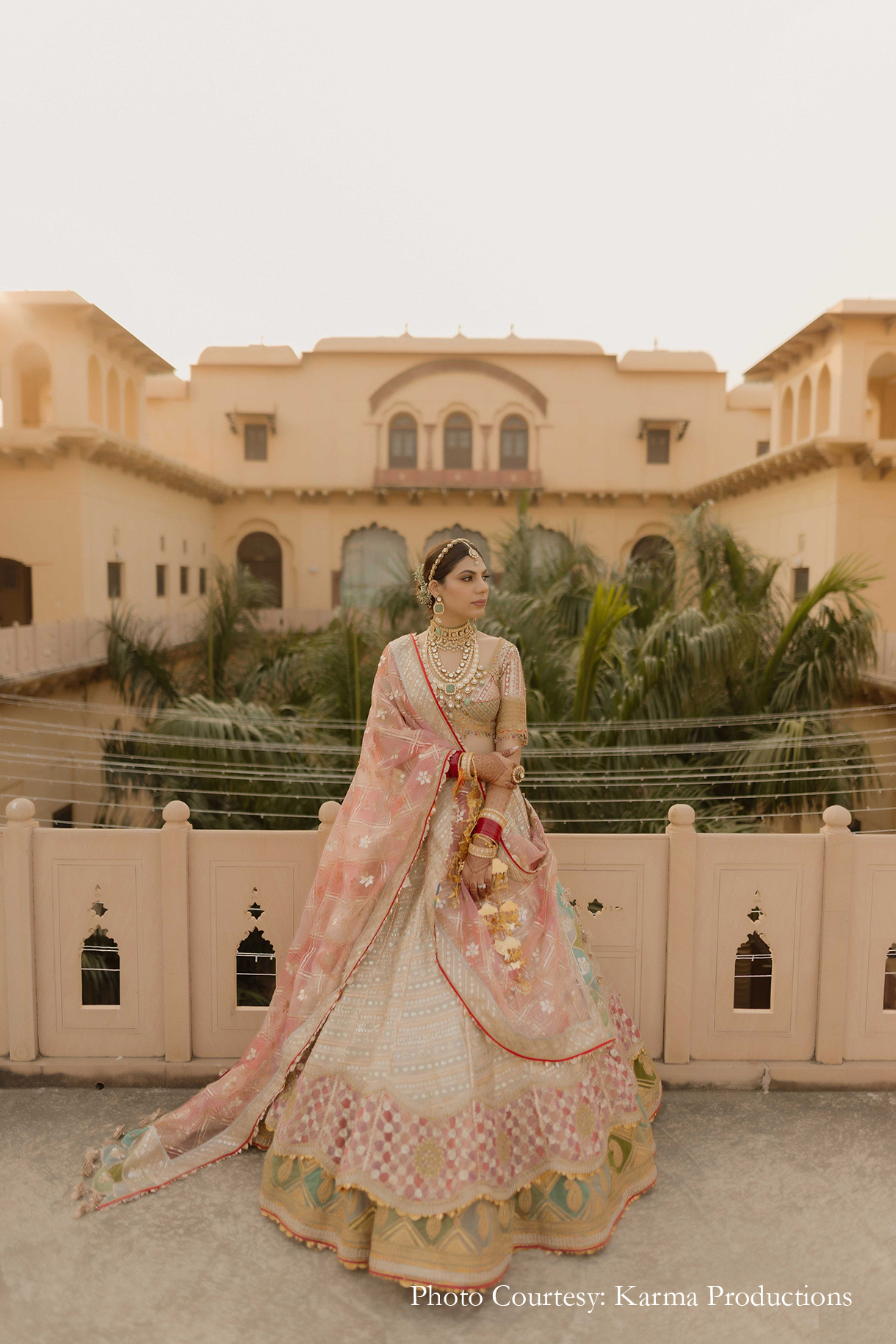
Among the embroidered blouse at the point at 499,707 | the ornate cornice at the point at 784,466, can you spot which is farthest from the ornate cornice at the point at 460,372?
the embroidered blouse at the point at 499,707

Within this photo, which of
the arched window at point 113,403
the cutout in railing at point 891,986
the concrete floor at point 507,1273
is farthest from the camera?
the arched window at point 113,403

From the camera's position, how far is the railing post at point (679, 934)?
3.19 metres

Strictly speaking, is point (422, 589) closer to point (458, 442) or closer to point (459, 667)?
point (459, 667)

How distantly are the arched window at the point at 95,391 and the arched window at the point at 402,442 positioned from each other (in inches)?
265

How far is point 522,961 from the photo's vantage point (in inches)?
99.0

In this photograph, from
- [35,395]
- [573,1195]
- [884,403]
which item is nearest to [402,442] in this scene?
[35,395]

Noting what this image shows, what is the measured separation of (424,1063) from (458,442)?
16.3 metres

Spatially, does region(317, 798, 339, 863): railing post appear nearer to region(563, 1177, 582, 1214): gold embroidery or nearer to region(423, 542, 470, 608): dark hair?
region(423, 542, 470, 608): dark hair

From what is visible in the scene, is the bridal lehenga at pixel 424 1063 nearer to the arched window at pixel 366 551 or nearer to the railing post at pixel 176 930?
the railing post at pixel 176 930

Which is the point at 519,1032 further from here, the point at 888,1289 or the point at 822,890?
the point at 822,890

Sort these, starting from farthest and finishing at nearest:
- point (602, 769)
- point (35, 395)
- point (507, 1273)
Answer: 1. point (35, 395)
2. point (602, 769)
3. point (507, 1273)

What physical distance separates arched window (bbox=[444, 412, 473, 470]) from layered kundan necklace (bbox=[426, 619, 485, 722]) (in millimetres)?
15549

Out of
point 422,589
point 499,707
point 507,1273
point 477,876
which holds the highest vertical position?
point 422,589

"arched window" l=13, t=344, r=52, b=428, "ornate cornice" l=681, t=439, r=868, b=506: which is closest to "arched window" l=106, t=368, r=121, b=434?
"arched window" l=13, t=344, r=52, b=428
